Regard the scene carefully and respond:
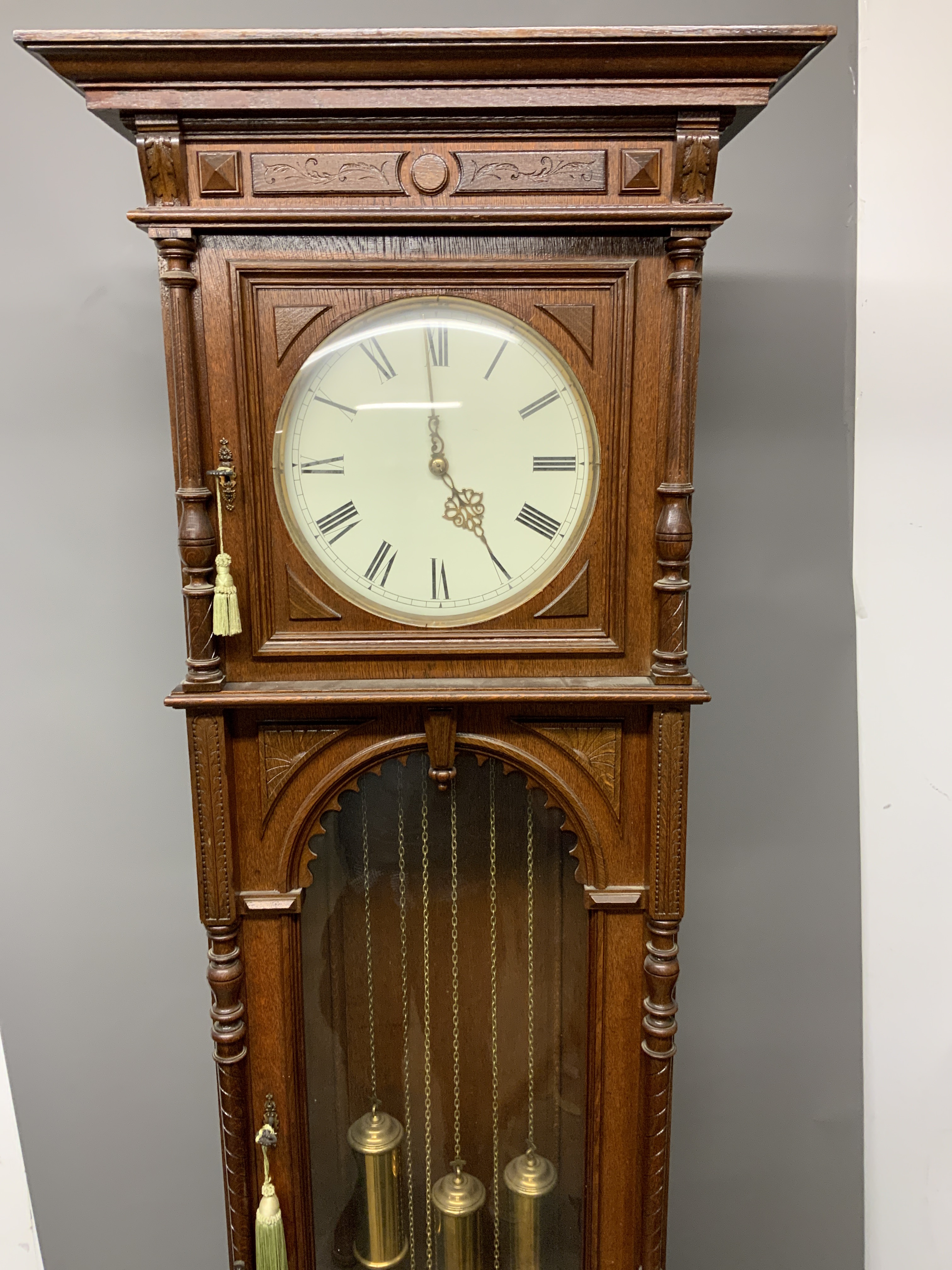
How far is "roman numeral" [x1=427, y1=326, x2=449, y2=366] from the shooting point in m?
0.85

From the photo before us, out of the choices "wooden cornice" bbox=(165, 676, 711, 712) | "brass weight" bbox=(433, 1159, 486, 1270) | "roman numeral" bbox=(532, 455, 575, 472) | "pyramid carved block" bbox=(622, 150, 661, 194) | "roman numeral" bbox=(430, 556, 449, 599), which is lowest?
"brass weight" bbox=(433, 1159, 486, 1270)

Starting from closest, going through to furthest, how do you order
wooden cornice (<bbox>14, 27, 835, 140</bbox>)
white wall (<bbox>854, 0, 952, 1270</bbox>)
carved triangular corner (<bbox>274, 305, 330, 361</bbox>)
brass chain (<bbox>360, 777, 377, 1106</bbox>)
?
wooden cornice (<bbox>14, 27, 835, 140</bbox>)
carved triangular corner (<bbox>274, 305, 330, 361</bbox>)
brass chain (<bbox>360, 777, 377, 1106</bbox>)
white wall (<bbox>854, 0, 952, 1270</bbox>)

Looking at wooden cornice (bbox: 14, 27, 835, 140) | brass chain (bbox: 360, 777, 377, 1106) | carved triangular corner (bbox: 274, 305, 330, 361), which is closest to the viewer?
wooden cornice (bbox: 14, 27, 835, 140)

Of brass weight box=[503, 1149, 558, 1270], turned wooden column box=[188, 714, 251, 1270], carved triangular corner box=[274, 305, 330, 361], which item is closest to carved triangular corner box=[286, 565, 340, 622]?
turned wooden column box=[188, 714, 251, 1270]

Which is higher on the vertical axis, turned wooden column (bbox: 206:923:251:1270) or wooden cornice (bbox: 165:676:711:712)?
wooden cornice (bbox: 165:676:711:712)

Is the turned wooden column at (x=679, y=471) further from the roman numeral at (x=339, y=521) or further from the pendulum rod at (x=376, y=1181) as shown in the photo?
the pendulum rod at (x=376, y=1181)

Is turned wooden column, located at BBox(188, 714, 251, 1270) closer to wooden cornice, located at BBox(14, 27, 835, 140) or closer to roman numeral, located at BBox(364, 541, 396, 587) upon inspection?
roman numeral, located at BBox(364, 541, 396, 587)

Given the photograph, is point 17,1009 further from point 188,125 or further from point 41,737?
point 188,125

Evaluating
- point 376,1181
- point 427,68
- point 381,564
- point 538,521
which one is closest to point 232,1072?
point 376,1181

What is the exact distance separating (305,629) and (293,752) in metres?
0.13

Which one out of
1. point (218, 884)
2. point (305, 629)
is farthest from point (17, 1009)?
point (305, 629)

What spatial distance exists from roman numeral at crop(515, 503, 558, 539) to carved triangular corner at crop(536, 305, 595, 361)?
0.54 feet

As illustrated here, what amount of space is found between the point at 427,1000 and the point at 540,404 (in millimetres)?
703

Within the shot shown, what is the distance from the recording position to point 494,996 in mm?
1005
